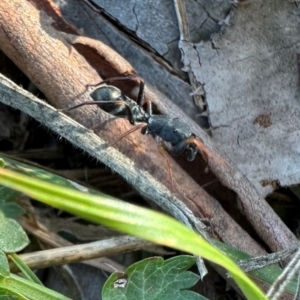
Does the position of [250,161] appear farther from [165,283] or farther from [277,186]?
[165,283]

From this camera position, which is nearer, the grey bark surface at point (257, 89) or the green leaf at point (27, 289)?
the green leaf at point (27, 289)

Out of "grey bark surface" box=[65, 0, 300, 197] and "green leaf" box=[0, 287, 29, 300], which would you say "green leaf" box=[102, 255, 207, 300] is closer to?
"green leaf" box=[0, 287, 29, 300]

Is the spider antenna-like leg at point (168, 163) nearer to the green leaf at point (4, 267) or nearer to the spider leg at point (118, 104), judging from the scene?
the spider leg at point (118, 104)

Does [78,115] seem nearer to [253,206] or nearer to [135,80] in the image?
[135,80]

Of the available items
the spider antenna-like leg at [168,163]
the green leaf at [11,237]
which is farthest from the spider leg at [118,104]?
the green leaf at [11,237]

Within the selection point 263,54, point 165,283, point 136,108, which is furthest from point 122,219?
point 263,54

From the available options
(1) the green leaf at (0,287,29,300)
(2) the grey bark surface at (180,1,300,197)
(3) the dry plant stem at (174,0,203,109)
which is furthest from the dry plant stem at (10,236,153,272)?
(3) the dry plant stem at (174,0,203,109)
